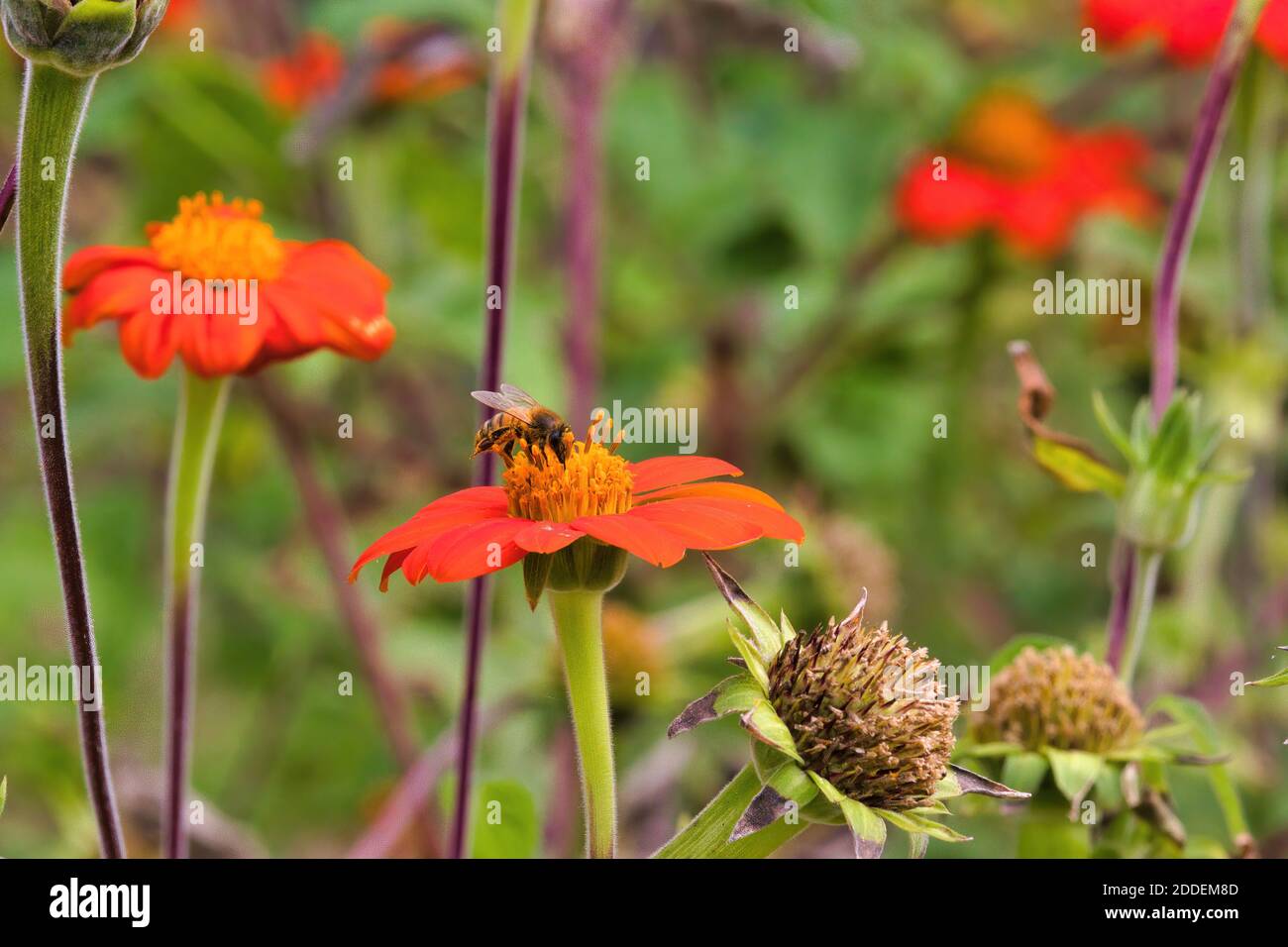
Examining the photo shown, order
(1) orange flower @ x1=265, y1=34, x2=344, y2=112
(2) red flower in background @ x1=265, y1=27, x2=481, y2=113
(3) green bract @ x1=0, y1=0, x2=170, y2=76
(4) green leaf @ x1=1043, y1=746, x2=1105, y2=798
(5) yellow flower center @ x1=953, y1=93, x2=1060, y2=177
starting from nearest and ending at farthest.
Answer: (3) green bract @ x1=0, y1=0, x2=170, y2=76
(4) green leaf @ x1=1043, y1=746, x2=1105, y2=798
(2) red flower in background @ x1=265, y1=27, x2=481, y2=113
(1) orange flower @ x1=265, y1=34, x2=344, y2=112
(5) yellow flower center @ x1=953, y1=93, x2=1060, y2=177

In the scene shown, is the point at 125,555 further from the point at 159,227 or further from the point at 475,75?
the point at 159,227

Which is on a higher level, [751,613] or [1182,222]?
[1182,222]

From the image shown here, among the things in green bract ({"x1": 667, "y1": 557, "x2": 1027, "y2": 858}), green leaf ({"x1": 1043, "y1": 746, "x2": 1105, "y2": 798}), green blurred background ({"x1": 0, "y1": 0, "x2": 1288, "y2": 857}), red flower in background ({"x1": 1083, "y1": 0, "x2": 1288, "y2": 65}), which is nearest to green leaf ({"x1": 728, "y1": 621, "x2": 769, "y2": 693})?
green bract ({"x1": 667, "y1": 557, "x2": 1027, "y2": 858})

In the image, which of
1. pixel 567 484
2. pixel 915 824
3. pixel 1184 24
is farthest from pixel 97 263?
pixel 1184 24

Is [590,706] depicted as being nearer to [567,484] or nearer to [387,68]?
[567,484]

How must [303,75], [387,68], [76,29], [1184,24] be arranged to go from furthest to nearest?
[303,75] → [387,68] → [1184,24] → [76,29]

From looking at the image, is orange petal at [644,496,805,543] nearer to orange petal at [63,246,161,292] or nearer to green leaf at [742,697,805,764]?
green leaf at [742,697,805,764]
